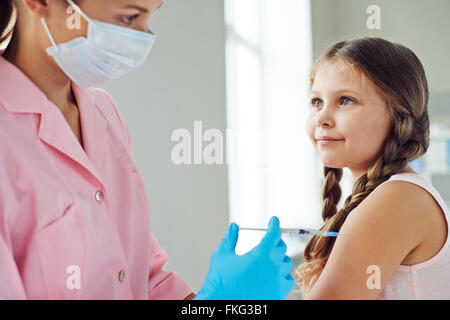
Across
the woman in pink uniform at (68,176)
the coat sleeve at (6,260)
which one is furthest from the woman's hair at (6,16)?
the coat sleeve at (6,260)

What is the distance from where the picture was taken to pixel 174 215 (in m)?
1.34

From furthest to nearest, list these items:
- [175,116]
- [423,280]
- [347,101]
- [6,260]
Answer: [175,116], [347,101], [423,280], [6,260]

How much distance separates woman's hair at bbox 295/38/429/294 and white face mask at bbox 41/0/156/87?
0.44m

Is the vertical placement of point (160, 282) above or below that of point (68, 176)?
below

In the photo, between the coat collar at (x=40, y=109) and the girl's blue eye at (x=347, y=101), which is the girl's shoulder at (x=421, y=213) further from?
the coat collar at (x=40, y=109)

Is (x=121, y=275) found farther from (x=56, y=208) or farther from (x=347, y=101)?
(x=347, y=101)

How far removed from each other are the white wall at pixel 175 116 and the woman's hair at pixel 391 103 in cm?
38

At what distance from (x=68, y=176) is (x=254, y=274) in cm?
36

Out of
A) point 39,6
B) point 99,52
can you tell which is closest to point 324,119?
point 99,52

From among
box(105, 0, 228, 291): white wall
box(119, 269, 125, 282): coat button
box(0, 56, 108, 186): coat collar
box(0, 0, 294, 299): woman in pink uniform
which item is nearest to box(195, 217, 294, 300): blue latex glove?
box(0, 0, 294, 299): woman in pink uniform

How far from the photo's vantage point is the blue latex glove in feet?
2.59

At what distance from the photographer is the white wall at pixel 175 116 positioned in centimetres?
127

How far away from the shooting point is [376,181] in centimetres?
97
